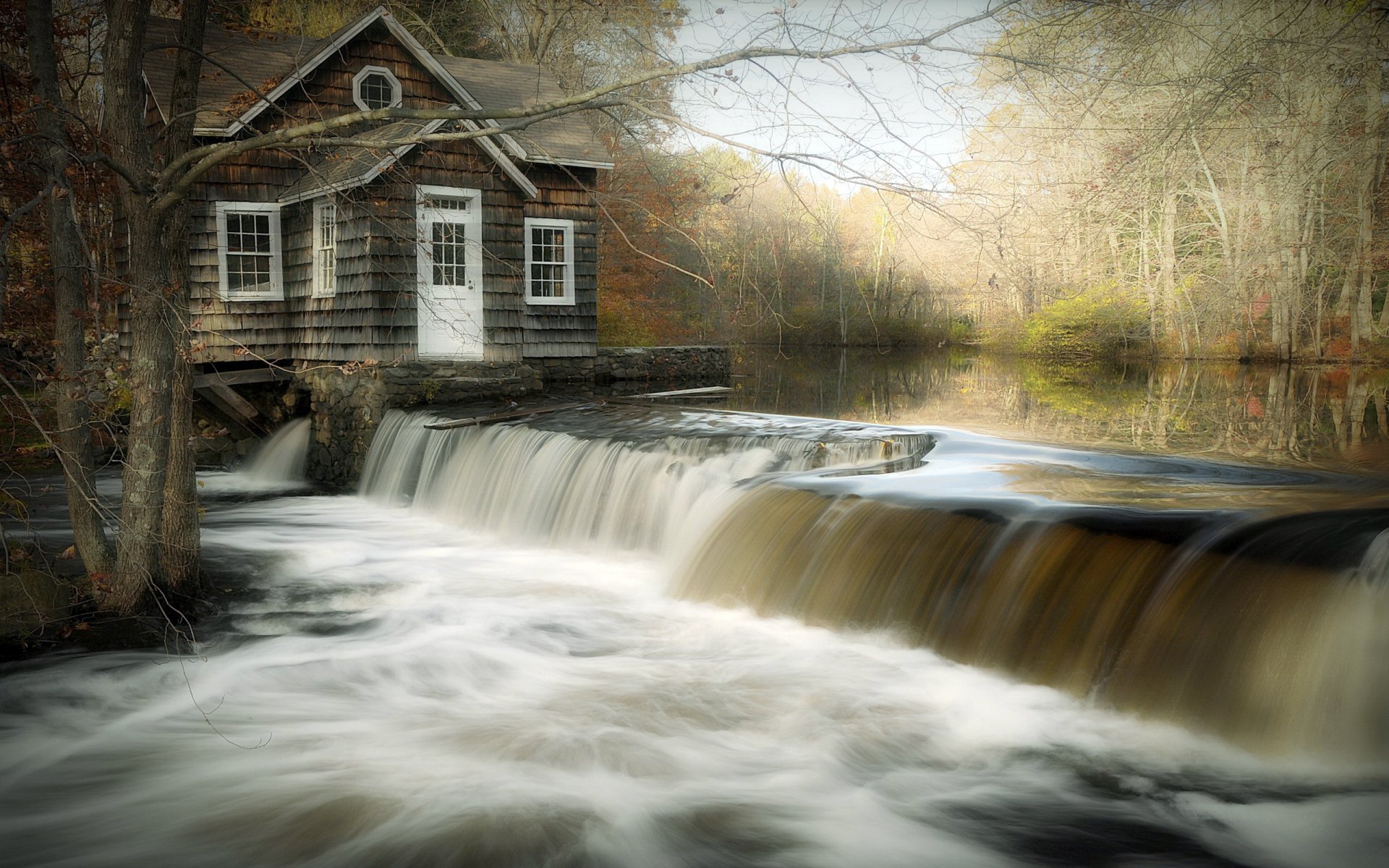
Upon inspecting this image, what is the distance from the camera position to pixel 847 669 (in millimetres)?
6719

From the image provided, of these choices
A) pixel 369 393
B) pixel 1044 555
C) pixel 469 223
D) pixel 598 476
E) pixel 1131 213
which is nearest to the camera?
pixel 1044 555

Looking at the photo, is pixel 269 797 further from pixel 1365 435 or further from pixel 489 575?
pixel 1365 435

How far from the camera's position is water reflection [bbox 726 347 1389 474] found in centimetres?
1265

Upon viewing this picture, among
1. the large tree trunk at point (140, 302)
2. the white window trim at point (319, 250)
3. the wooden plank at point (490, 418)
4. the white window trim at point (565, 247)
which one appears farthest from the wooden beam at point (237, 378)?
the large tree trunk at point (140, 302)

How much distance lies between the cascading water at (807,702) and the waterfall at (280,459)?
7399mm

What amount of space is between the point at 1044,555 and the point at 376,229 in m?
12.1

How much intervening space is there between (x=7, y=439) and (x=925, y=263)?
14358mm

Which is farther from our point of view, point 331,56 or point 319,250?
point 331,56

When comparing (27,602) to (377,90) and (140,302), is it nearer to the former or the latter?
(140,302)

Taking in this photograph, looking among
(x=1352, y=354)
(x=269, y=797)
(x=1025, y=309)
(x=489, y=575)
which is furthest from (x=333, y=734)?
(x=1025, y=309)

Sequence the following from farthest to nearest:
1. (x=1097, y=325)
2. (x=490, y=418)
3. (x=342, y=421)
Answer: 1. (x=1097, y=325)
2. (x=342, y=421)
3. (x=490, y=418)

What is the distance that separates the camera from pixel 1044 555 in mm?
6570

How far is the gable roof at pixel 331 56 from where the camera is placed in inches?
667

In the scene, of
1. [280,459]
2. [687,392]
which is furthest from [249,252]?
[687,392]
